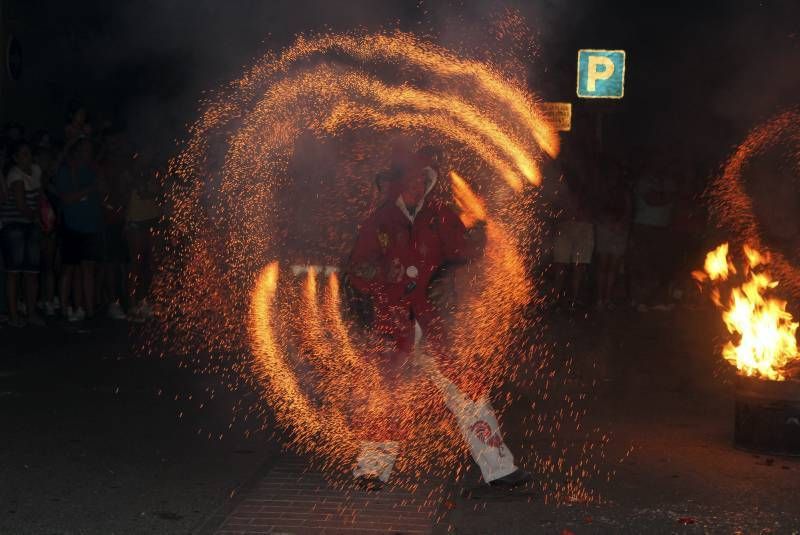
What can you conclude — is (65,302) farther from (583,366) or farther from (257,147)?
(583,366)

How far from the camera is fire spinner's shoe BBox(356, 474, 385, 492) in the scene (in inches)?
247

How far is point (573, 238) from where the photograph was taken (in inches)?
597

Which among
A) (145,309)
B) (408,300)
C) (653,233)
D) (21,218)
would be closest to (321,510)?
(408,300)

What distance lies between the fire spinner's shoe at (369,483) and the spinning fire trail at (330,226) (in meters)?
0.23

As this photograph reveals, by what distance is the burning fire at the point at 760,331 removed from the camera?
7.33 m

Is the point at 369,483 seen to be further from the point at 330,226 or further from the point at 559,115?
the point at 559,115

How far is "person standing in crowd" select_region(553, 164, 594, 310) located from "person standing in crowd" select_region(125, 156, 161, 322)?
4.64 metres

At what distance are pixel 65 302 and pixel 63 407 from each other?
4.37 meters

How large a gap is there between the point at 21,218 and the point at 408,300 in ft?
21.4

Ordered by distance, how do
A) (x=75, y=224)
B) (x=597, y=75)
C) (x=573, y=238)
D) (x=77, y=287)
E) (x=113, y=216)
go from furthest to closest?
(x=597, y=75)
(x=573, y=238)
(x=113, y=216)
(x=77, y=287)
(x=75, y=224)

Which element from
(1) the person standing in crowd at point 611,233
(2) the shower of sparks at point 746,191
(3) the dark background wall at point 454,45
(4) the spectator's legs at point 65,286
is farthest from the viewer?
(1) the person standing in crowd at point 611,233

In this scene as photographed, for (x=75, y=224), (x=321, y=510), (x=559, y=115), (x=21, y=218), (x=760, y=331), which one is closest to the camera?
(x=321, y=510)

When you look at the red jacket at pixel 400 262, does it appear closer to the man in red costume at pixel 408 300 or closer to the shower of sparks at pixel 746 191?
the man in red costume at pixel 408 300

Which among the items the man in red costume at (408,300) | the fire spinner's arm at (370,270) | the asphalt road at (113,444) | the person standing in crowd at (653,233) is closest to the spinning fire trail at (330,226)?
the man in red costume at (408,300)
